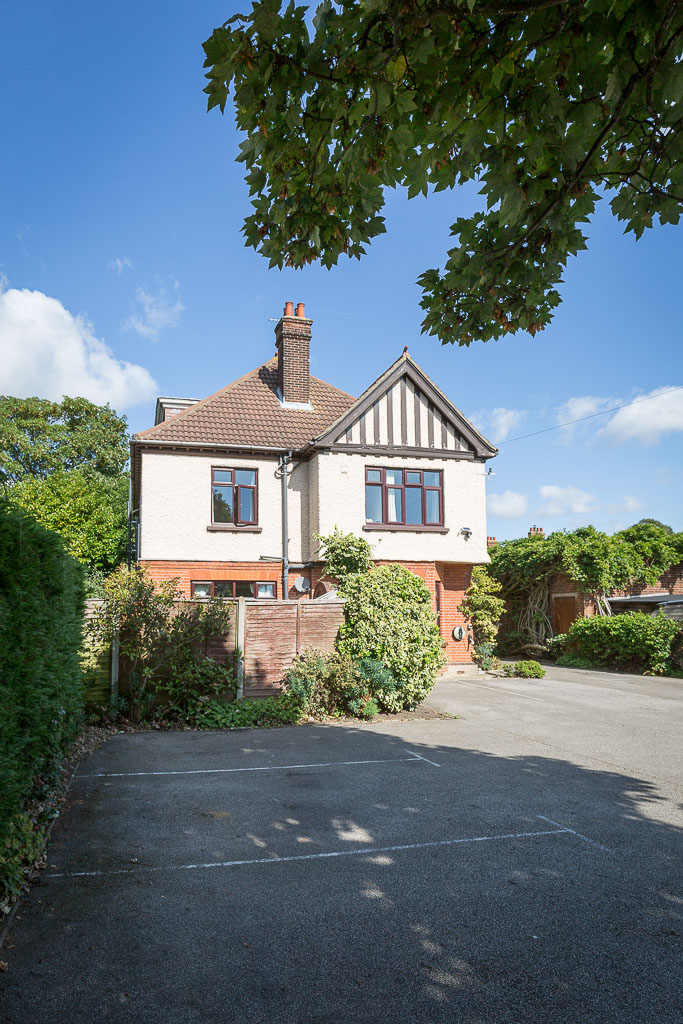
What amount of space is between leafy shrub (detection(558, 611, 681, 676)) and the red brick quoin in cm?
476

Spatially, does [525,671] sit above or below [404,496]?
below

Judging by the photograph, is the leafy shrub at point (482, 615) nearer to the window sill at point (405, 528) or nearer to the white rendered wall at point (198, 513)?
the window sill at point (405, 528)

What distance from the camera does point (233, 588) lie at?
1958 cm

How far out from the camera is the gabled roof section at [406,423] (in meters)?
19.8

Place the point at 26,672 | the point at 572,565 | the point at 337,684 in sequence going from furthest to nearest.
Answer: the point at 572,565 → the point at 337,684 → the point at 26,672

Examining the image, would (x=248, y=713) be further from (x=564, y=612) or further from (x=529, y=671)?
(x=564, y=612)

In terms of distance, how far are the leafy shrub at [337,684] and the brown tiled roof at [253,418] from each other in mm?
9589

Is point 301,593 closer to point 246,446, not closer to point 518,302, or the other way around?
point 246,446

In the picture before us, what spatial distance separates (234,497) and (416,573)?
596 centimetres

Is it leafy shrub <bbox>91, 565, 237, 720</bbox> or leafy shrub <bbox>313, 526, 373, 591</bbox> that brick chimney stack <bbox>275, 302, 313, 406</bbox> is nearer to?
leafy shrub <bbox>313, 526, 373, 591</bbox>

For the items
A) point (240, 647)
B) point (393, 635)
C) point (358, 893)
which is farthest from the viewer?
point (393, 635)

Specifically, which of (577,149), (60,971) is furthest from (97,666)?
(577,149)

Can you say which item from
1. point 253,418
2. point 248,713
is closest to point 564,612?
point 253,418

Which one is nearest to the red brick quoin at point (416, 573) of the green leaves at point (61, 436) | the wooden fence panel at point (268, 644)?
the wooden fence panel at point (268, 644)
